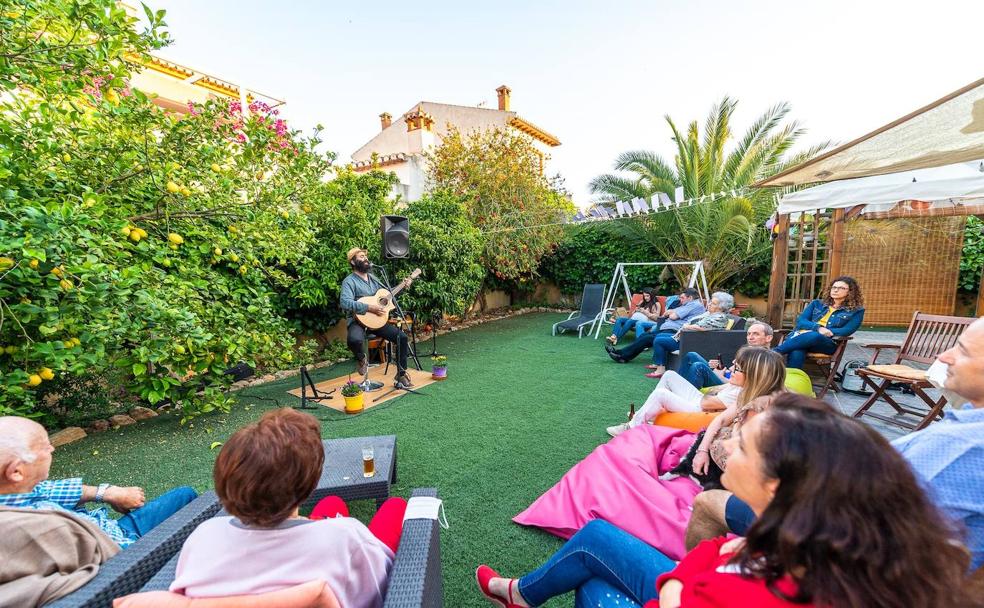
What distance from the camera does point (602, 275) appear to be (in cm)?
1054

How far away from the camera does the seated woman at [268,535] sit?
89 cm

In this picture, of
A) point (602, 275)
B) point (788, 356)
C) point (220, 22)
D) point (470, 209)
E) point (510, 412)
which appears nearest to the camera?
point (510, 412)

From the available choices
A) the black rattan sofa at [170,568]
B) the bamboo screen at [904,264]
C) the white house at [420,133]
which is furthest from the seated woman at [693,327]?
the white house at [420,133]

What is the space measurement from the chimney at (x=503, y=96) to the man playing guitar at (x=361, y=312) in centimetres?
1205

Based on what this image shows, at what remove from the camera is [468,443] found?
124 inches

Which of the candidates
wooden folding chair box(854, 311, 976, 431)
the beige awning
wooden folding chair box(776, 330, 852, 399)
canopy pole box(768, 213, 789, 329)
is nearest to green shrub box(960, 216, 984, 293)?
canopy pole box(768, 213, 789, 329)

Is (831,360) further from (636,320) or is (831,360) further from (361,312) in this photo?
(361,312)

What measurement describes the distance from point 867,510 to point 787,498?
11cm

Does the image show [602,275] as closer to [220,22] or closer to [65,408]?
[220,22]

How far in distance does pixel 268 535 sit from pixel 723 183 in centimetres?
986

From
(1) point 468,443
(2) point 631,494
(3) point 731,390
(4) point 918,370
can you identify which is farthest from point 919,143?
(1) point 468,443

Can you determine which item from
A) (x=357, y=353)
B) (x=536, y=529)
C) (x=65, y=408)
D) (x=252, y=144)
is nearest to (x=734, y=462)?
(x=536, y=529)

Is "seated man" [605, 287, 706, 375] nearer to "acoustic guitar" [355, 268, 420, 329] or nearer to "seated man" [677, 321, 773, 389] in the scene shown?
"seated man" [677, 321, 773, 389]

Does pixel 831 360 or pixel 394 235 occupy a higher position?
pixel 394 235
